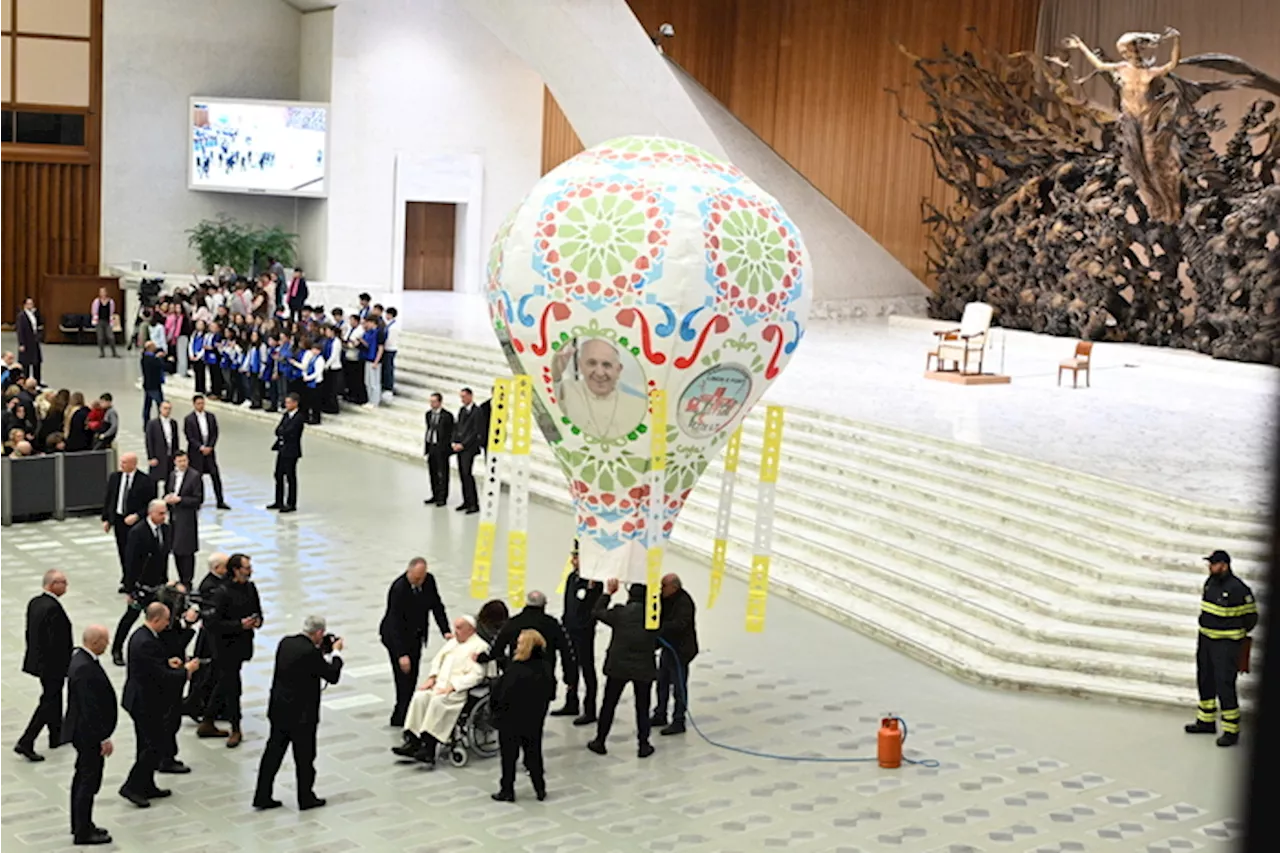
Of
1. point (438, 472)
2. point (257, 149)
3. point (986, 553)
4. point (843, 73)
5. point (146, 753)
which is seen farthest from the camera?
point (257, 149)

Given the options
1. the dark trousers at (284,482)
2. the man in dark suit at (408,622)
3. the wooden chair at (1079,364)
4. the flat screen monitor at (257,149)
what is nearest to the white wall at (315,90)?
the flat screen monitor at (257,149)

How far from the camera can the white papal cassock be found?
385 inches

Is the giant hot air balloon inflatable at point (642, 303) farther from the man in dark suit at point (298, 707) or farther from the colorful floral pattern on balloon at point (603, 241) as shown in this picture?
the man in dark suit at point (298, 707)

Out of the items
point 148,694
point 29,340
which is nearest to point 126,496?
point 148,694

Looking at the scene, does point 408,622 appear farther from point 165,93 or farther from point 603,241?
point 165,93

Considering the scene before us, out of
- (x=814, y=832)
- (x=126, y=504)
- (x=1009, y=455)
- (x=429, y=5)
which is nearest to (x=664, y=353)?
(x=814, y=832)

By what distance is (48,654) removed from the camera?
9.58 meters

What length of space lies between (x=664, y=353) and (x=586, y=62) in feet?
61.3

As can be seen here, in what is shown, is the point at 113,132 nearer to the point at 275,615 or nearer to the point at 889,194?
the point at 889,194

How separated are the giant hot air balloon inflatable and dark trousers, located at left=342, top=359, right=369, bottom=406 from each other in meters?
12.9

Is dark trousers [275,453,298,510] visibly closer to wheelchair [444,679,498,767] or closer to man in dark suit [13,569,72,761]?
man in dark suit [13,569,72,761]

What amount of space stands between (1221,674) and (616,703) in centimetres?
394

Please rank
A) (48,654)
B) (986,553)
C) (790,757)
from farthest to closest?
(986,553), (790,757), (48,654)

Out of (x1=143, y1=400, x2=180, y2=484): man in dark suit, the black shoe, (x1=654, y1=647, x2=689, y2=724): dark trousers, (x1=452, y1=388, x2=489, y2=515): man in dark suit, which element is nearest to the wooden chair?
(x1=452, y1=388, x2=489, y2=515): man in dark suit
